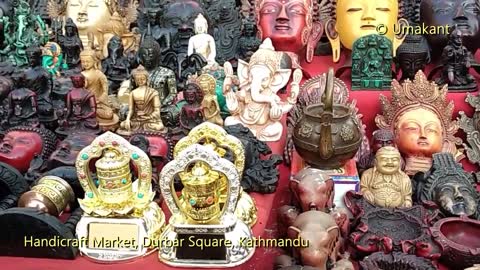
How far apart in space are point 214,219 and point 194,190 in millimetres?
117

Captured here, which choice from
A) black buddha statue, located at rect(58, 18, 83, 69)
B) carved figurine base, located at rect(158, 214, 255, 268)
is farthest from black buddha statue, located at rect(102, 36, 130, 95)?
carved figurine base, located at rect(158, 214, 255, 268)

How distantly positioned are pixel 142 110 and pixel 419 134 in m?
1.21

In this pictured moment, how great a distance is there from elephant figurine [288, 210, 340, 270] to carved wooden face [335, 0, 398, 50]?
1.65 metres

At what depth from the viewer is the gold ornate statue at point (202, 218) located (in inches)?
72.8

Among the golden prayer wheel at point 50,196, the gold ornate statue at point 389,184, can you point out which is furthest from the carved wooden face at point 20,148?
the gold ornate statue at point 389,184

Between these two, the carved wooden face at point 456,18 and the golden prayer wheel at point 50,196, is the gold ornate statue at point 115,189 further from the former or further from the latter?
the carved wooden face at point 456,18

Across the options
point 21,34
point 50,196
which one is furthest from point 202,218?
point 21,34

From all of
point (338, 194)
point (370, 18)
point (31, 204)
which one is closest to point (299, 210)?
point (338, 194)

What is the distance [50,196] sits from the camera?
2068 mm

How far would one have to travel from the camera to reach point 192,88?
2475mm

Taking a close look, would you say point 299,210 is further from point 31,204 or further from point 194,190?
point 31,204

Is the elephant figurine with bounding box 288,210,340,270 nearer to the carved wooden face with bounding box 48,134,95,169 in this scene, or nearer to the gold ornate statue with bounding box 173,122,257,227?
the gold ornate statue with bounding box 173,122,257,227

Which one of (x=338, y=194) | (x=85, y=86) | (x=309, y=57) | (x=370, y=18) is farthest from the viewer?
(x=309, y=57)

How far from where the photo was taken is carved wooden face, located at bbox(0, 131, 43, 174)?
2588mm
